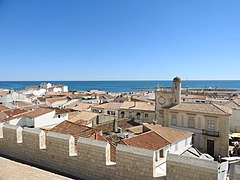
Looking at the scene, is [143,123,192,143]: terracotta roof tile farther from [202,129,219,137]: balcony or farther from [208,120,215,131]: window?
[208,120,215,131]: window

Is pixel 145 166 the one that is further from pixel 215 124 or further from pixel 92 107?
pixel 92 107

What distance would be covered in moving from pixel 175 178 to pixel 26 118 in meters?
25.5

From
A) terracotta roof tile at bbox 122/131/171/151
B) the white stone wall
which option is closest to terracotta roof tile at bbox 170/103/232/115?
the white stone wall

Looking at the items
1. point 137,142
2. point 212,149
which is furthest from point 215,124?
point 137,142

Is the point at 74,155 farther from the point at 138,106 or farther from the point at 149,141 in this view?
the point at 138,106

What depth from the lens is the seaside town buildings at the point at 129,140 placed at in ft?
14.3

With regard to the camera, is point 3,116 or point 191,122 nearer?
point 3,116

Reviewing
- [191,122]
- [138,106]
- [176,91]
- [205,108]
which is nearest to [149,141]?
[191,122]

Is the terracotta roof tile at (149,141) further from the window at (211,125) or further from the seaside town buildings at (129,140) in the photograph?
the window at (211,125)

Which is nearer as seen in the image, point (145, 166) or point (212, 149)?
point (145, 166)

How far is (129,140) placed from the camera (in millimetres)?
17359

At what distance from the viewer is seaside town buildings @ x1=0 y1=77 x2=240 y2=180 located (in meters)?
4.36

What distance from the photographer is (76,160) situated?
520 centimetres

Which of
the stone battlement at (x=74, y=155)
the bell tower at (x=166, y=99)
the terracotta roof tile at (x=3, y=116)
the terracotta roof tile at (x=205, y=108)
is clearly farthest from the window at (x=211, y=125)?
the terracotta roof tile at (x=3, y=116)
